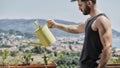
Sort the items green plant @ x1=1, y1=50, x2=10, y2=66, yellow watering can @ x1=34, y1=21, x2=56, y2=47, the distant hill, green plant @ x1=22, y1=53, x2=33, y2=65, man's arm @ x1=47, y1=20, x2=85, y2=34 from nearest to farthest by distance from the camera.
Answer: man's arm @ x1=47, y1=20, x2=85, y2=34 → yellow watering can @ x1=34, y1=21, x2=56, y2=47 → green plant @ x1=1, y1=50, x2=10, y2=66 → green plant @ x1=22, y1=53, x2=33, y2=65 → the distant hill

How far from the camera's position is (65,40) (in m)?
4.86

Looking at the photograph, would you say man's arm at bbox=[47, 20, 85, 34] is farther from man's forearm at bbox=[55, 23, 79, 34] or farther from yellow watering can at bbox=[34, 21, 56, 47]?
yellow watering can at bbox=[34, 21, 56, 47]

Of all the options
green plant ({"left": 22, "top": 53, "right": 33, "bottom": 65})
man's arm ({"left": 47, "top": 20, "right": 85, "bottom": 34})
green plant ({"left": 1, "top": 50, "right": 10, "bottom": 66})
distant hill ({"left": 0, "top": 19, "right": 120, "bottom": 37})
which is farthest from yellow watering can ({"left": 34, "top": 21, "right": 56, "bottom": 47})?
distant hill ({"left": 0, "top": 19, "right": 120, "bottom": 37})

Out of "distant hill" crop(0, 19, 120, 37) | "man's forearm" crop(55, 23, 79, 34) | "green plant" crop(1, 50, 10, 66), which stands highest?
"man's forearm" crop(55, 23, 79, 34)

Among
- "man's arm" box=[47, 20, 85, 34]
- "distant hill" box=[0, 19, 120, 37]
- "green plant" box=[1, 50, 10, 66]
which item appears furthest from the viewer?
"distant hill" box=[0, 19, 120, 37]

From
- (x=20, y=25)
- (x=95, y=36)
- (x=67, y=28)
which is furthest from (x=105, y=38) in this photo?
(x=20, y=25)

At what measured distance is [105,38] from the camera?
1.89 m

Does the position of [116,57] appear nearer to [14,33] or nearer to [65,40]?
[65,40]

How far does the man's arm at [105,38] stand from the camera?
1.87m

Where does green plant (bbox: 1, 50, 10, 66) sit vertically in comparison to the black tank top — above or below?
below

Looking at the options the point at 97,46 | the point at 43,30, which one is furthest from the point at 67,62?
the point at 97,46

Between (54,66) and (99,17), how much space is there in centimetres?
195

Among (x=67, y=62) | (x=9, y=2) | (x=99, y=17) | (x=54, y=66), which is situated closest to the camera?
(x=99, y=17)

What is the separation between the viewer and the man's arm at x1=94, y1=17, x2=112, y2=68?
187cm
